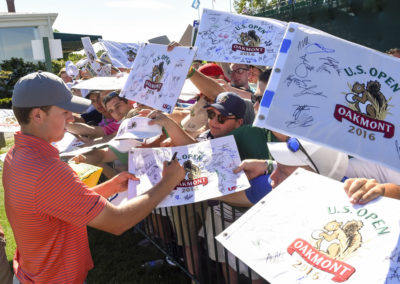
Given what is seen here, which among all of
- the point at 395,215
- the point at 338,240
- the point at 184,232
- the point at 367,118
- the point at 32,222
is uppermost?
the point at 367,118

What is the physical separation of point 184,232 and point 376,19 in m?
12.2

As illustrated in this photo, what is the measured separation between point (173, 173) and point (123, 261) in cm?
249

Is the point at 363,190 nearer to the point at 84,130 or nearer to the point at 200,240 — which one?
the point at 200,240

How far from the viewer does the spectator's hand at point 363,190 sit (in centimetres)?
135

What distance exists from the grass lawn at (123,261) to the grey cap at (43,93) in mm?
2417

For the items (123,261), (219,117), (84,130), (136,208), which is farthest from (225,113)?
(123,261)

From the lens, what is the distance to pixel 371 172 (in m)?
1.88

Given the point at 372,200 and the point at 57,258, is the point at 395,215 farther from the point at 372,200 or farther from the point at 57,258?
the point at 57,258

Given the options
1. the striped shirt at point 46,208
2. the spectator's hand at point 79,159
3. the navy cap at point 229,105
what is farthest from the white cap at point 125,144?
the striped shirt at point 46,208

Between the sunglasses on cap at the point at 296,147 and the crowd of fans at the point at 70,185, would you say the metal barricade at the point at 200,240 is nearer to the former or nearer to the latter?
the crowd of fans at the point at 70,185

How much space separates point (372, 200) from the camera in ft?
4.44

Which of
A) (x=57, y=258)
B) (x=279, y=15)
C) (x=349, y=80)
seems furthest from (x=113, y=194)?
(x=279, y=15)

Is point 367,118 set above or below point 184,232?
above

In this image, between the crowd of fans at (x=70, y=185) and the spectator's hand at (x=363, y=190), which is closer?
the spectator's hand at (x=363, y=190)
